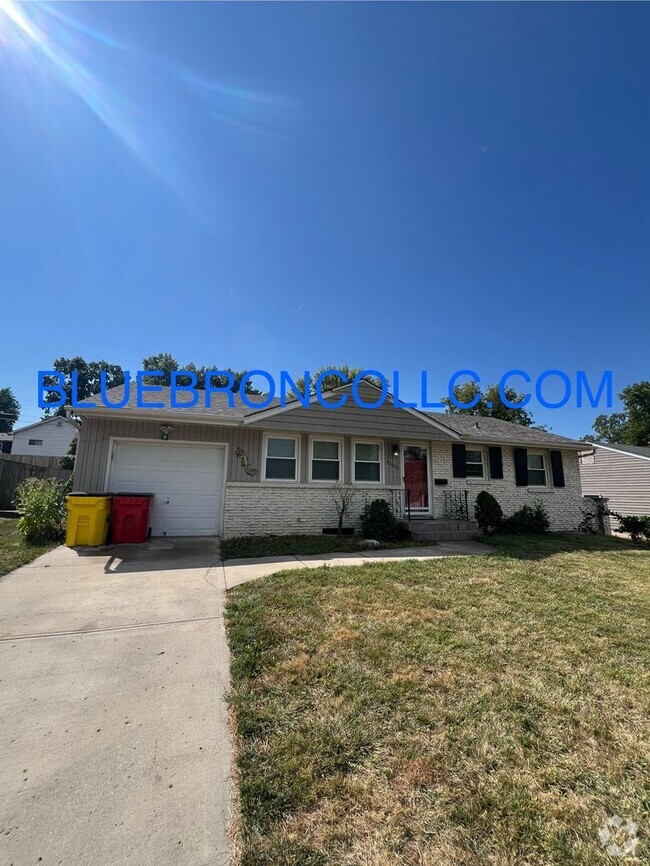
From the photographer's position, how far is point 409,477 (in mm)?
11203

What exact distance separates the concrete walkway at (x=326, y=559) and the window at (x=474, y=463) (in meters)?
3.51

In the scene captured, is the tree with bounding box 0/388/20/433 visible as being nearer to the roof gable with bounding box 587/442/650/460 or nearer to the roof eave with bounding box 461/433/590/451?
the roof eave with bounding box 461/433/590/451

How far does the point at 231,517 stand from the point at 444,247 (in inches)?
386

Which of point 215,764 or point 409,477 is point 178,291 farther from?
point 215,764

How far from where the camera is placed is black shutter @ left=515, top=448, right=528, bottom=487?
12.2m

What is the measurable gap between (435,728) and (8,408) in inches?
3151

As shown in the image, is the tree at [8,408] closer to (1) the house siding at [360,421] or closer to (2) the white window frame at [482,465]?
(1) the house siding at [360,421]

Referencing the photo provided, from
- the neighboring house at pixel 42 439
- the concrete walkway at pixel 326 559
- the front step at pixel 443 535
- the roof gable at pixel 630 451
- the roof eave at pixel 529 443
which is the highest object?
the neighboring house at pixel 42 439

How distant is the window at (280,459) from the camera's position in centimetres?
987

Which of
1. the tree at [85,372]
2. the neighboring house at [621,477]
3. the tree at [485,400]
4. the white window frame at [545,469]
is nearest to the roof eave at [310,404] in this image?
the white window frame at [545,469]

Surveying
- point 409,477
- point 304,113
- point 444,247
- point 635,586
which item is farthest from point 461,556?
point 304,113

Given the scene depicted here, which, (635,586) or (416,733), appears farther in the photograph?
(635,586)

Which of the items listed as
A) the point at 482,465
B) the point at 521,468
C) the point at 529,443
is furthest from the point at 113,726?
the point at 529,443

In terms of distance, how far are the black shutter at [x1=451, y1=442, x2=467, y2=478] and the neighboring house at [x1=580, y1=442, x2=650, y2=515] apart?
9554 mm
